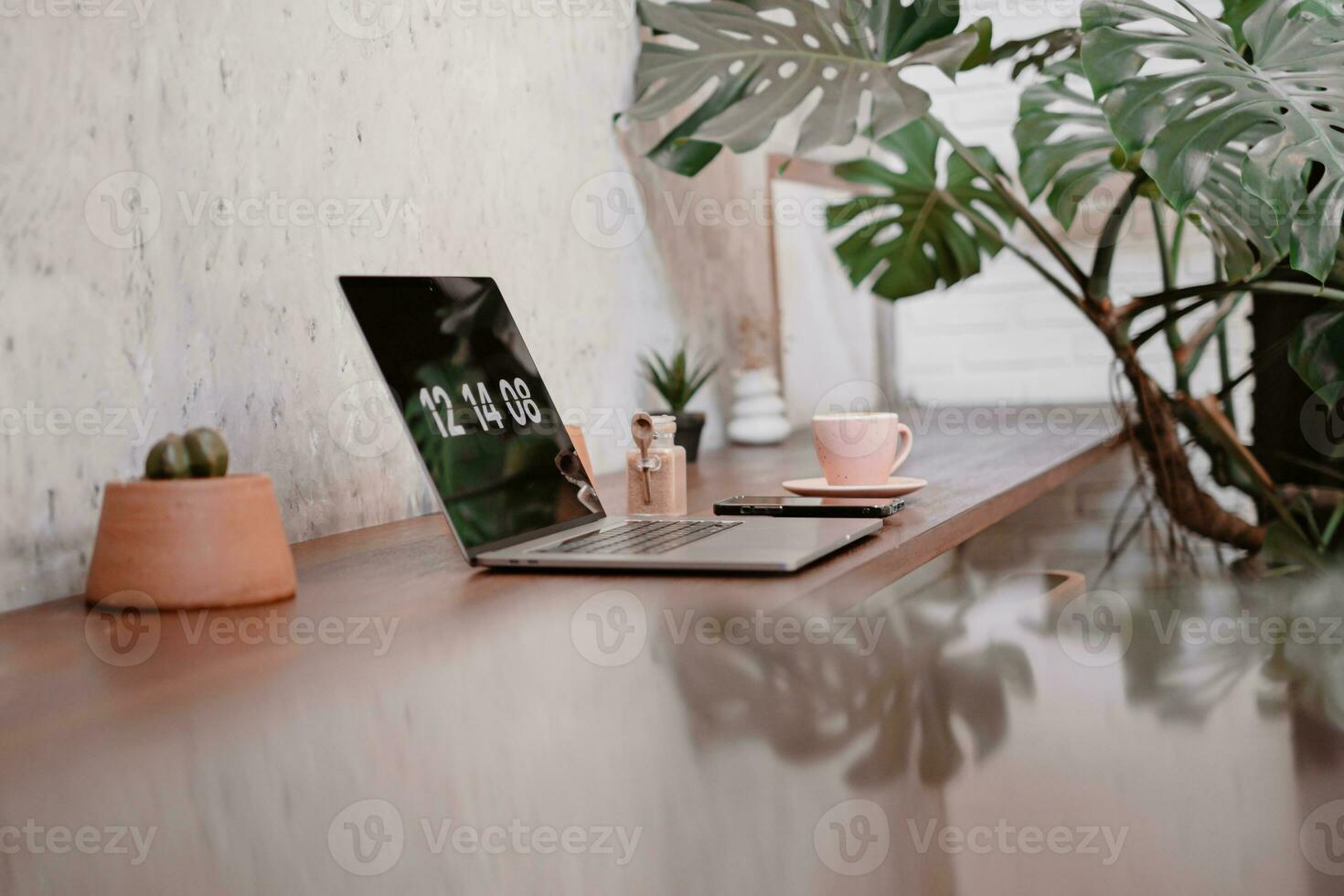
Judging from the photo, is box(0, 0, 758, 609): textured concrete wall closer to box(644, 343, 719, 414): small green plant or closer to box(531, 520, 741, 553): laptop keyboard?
box(644, 343, 719, 414): small green plant

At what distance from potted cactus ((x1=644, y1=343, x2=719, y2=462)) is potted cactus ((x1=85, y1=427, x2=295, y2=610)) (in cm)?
105

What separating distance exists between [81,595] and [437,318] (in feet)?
1.21

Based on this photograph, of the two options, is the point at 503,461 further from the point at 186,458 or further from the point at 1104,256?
the point at 1104,256

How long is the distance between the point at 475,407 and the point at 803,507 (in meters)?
0.32

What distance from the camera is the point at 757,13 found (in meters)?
1.93

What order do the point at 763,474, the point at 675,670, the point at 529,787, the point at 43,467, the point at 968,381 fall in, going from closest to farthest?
1. the point at 529,787
2. the point at 675,670
3. the point at 43,467
4. the point at 763,474
5. the point at 968,381

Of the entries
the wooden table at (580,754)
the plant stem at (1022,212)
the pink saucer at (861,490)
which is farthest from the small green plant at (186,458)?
the plant stem at (1022,212)

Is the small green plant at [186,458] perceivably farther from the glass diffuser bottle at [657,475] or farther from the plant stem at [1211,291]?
the plant stem at [1211,291]

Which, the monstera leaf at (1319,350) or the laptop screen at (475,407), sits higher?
the laptop screen at (475,407)

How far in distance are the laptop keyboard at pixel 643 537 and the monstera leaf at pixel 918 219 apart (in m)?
1.30

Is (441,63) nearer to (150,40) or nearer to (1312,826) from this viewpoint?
(150,40)

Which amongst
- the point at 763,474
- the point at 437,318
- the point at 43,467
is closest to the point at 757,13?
the point at 763,474

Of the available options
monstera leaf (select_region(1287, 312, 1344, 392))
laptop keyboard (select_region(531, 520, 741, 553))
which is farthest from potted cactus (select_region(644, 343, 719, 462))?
monstera leaf (select_region(1287, 312, 1344, 392))

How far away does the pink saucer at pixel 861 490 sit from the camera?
1.24 m
